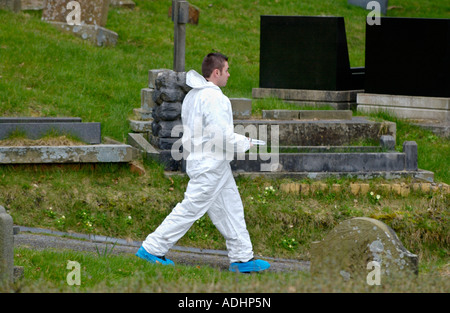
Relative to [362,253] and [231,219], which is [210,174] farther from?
[362,253]

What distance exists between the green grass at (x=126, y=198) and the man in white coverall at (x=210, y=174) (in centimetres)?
33

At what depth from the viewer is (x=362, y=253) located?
5293mm

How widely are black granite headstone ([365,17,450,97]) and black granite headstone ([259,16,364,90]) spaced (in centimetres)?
51

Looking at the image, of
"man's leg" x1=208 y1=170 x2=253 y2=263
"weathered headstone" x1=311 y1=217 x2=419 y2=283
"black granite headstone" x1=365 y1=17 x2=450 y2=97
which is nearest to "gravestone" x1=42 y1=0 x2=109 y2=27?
"black granite headstone" x1=365 y1=17 x2=450 y2=97

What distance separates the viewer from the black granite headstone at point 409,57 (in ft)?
40.3

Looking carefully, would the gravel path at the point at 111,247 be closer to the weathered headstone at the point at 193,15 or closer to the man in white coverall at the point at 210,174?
the man in white coverall at the point at 210,174

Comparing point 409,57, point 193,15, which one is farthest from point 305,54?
point 193,15

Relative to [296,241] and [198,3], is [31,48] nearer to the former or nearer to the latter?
[296,241]

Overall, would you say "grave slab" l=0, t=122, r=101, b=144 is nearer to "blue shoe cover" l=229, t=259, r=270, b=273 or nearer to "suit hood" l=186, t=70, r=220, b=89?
"suit hood" l=186, t=70, r=220, b=89

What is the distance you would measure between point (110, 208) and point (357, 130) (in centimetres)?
374

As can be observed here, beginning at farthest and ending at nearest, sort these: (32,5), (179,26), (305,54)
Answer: (32,5)
(305,54)
(179,26)

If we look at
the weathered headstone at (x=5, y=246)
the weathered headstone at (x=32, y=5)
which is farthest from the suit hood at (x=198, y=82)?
the weathered headstone at (x=32, y=5)

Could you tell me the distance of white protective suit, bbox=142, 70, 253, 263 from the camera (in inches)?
263

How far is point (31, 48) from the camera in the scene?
13.0 meters
